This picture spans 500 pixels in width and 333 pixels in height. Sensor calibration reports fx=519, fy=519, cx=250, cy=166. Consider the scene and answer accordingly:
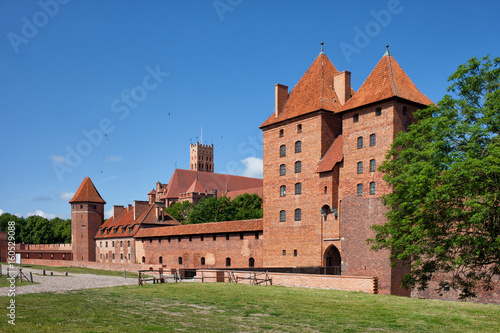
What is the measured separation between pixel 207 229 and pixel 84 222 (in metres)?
32.6

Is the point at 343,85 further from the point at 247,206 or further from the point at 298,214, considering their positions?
the point at 247,206

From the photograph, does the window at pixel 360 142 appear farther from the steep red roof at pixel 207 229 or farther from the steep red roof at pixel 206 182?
the steep red roof at pixel 206 182

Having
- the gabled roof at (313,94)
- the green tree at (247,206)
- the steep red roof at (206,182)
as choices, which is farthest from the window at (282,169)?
the steep red roof at (206,182)

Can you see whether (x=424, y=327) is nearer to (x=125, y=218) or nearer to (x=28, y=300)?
(x=28, y=300)

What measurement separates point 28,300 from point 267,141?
1039 inches

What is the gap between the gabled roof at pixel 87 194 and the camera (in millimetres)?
74175

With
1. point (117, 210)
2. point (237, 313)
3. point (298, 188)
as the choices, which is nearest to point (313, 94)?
point (298, 188)

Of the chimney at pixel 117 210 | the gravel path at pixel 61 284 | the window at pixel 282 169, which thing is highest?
the window at pixel 282 169

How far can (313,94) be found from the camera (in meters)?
39.4

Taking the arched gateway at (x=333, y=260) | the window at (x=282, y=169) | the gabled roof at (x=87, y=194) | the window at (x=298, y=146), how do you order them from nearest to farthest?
the arched gateway at (x=333, y=260) → the window at (x=298, y=146) → the window at (x=282, y=169) → the gabled roof at (x=87, y=194)

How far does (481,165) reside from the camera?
66.1ft

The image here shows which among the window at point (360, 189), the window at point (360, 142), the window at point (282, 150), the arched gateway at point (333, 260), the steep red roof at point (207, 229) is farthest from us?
the steep red roof at point (207, 229)

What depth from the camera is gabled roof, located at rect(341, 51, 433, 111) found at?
32781mm

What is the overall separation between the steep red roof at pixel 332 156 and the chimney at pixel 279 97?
20.8ft
